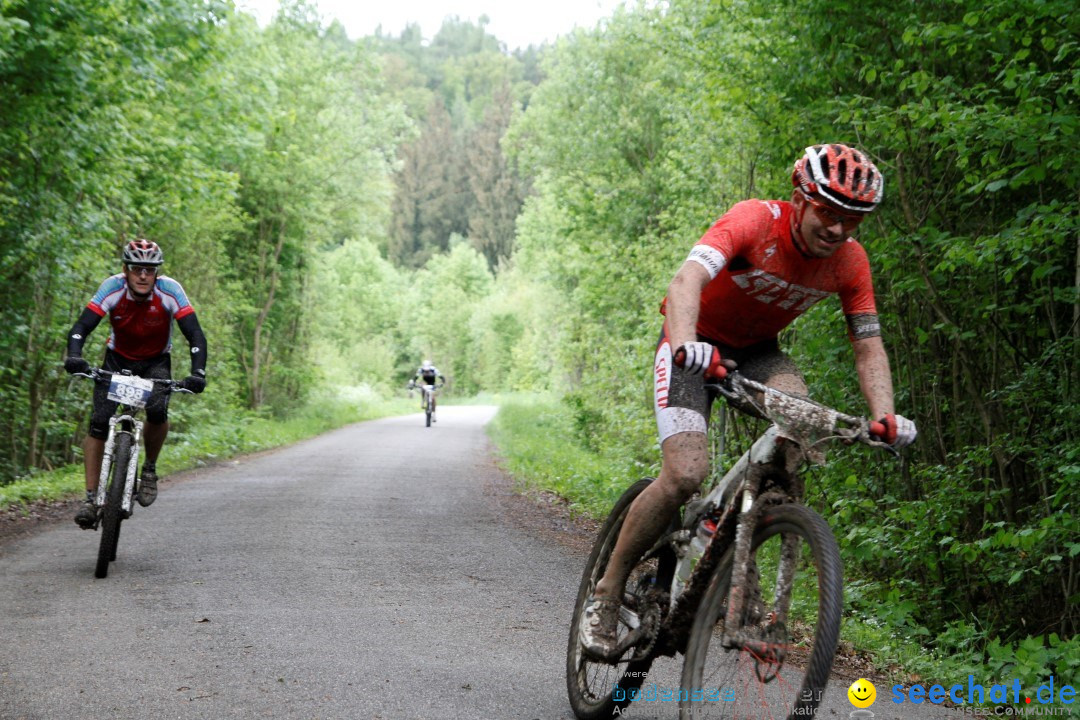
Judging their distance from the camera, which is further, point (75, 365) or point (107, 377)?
point (107, 377)

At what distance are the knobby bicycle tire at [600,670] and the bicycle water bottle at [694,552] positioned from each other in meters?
0.31

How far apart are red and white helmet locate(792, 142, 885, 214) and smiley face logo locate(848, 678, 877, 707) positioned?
229 cm

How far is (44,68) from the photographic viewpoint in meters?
12.0

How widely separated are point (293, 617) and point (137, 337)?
2920 millimetres

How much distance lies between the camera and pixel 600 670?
4250mm

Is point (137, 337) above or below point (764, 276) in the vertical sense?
below

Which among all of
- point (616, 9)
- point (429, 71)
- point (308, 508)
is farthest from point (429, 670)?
point (429, 71)

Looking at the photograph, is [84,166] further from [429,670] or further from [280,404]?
[280,404]

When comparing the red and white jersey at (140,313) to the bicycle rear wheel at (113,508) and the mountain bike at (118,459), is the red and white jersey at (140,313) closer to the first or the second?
the mountain bike at (118,459)

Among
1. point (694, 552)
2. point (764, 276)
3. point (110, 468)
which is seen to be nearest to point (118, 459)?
point (110, 468)

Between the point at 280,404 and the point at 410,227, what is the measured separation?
297 ft

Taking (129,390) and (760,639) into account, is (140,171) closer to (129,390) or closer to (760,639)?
(129,390)

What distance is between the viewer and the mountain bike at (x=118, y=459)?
705cm
